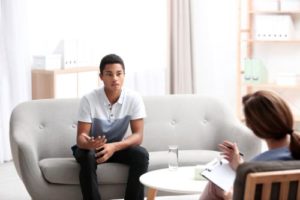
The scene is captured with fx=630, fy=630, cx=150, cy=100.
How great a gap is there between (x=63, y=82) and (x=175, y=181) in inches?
124

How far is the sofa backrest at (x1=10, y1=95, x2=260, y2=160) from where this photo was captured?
14.3ft

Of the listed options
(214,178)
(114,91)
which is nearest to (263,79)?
(114,91)

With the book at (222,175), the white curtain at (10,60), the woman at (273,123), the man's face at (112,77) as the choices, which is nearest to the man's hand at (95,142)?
the man's face at (112,77)

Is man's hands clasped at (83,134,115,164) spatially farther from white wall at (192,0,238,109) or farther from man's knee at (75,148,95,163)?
white wall at (192,0,238,109)

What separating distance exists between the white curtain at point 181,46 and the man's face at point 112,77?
3.33 m

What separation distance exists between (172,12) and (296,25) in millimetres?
1448

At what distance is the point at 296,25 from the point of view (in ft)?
24.0

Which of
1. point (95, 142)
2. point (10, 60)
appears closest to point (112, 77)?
point (95, 142)

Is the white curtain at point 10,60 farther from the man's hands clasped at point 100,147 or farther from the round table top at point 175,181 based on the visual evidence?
the round table top at point 175,181

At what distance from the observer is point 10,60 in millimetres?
5809

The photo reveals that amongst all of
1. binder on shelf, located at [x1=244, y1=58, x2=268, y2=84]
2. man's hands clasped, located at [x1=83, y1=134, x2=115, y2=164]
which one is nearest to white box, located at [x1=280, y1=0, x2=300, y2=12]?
binder on shelf, located at [x1=244, y1=58, x2=268, y2=84]

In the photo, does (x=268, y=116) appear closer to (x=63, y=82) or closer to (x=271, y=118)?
(x=271, y=118)

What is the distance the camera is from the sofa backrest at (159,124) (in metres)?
4.35

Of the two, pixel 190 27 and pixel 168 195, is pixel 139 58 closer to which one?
pixel 190 27
